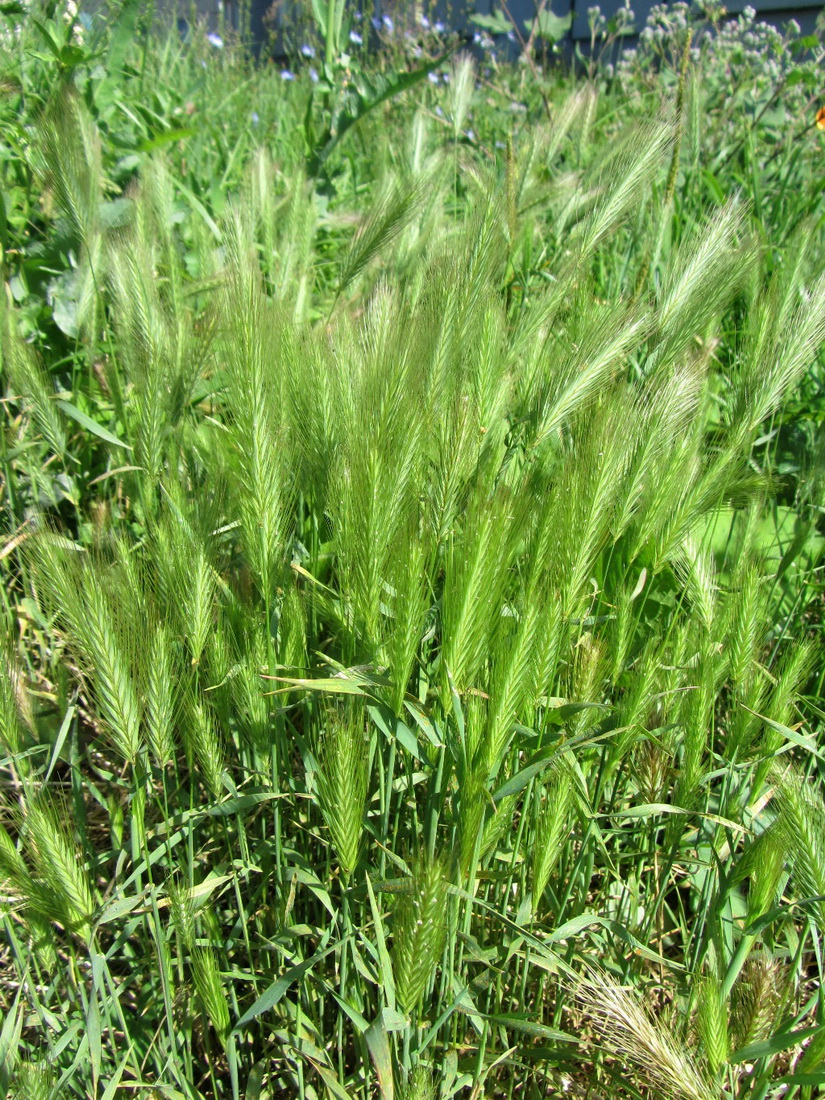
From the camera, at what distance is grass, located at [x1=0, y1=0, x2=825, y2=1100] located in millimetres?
831

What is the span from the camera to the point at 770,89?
9.35ft

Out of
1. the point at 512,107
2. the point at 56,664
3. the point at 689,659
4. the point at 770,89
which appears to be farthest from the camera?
the point at 512,107

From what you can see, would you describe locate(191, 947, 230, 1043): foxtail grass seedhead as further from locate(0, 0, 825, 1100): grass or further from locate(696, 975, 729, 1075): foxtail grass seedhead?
locate(696, 975, 729, 1075): foxtail grass seedhead

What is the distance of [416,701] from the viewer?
100 cm

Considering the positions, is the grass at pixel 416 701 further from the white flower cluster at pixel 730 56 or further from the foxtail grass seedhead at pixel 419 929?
the white flower cluster at pixel 730 56

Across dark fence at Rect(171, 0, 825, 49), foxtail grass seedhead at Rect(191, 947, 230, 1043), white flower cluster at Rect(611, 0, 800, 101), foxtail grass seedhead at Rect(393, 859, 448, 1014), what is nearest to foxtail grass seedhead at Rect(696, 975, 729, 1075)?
foxtail grass seedhead at Rect(393, 859, 448, 1014)

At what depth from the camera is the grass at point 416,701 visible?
2.73 feet

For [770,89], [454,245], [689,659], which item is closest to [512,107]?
[770,89]

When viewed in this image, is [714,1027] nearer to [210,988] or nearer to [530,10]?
[210,988]

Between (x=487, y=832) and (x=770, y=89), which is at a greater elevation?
(x=770, y=89)

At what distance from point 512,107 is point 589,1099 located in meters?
3.11

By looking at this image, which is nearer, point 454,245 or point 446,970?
point 446,970

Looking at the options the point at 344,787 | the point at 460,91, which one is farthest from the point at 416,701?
the point at 460,91

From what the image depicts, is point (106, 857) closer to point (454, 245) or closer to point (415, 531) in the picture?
point (415, 531)
